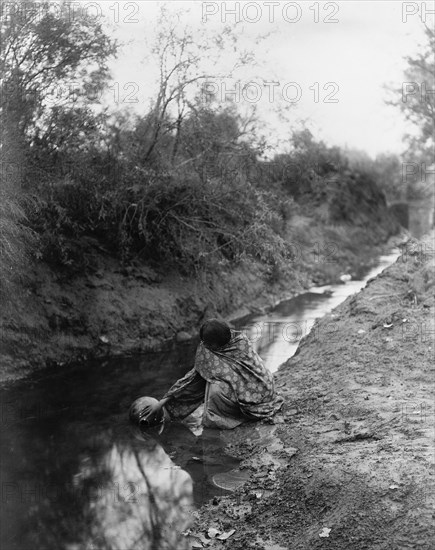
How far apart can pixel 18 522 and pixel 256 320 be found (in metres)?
10.6

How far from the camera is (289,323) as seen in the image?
16.0m

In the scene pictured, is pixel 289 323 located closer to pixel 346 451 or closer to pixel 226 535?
pixel 346 451

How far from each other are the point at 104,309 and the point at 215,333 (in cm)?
515

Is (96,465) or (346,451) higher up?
(346,451)

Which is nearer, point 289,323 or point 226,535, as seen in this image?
point 226,535

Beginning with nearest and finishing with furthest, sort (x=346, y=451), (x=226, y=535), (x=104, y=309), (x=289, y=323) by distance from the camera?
(x=226, y=535) → (x=346, y=451) → (x=104, y=309) → (x=289, y=323)

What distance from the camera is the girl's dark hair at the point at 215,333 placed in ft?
27.5

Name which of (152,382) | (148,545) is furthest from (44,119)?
(148,545)

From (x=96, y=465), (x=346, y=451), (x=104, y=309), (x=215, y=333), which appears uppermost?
(x=215, y=333)

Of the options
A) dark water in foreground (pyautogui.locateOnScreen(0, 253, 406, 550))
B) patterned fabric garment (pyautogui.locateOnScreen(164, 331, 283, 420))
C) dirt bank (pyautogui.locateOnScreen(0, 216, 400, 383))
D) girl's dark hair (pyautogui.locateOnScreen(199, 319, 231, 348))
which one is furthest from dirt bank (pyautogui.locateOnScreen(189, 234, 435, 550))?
dirt bank (pyautogui.locateOnScreen(0, 216, 400, 383))

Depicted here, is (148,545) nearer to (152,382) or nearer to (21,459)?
(21,459)

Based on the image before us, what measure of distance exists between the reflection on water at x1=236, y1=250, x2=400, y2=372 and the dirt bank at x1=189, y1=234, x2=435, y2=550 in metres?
1.18

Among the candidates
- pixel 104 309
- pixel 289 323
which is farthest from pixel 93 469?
pixel 289 323

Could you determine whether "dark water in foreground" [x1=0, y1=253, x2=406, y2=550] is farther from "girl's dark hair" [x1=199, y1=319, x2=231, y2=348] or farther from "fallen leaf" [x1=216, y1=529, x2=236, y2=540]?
"girl's dark hair" [x1=199, y1=319, x2=231, y2=348]
